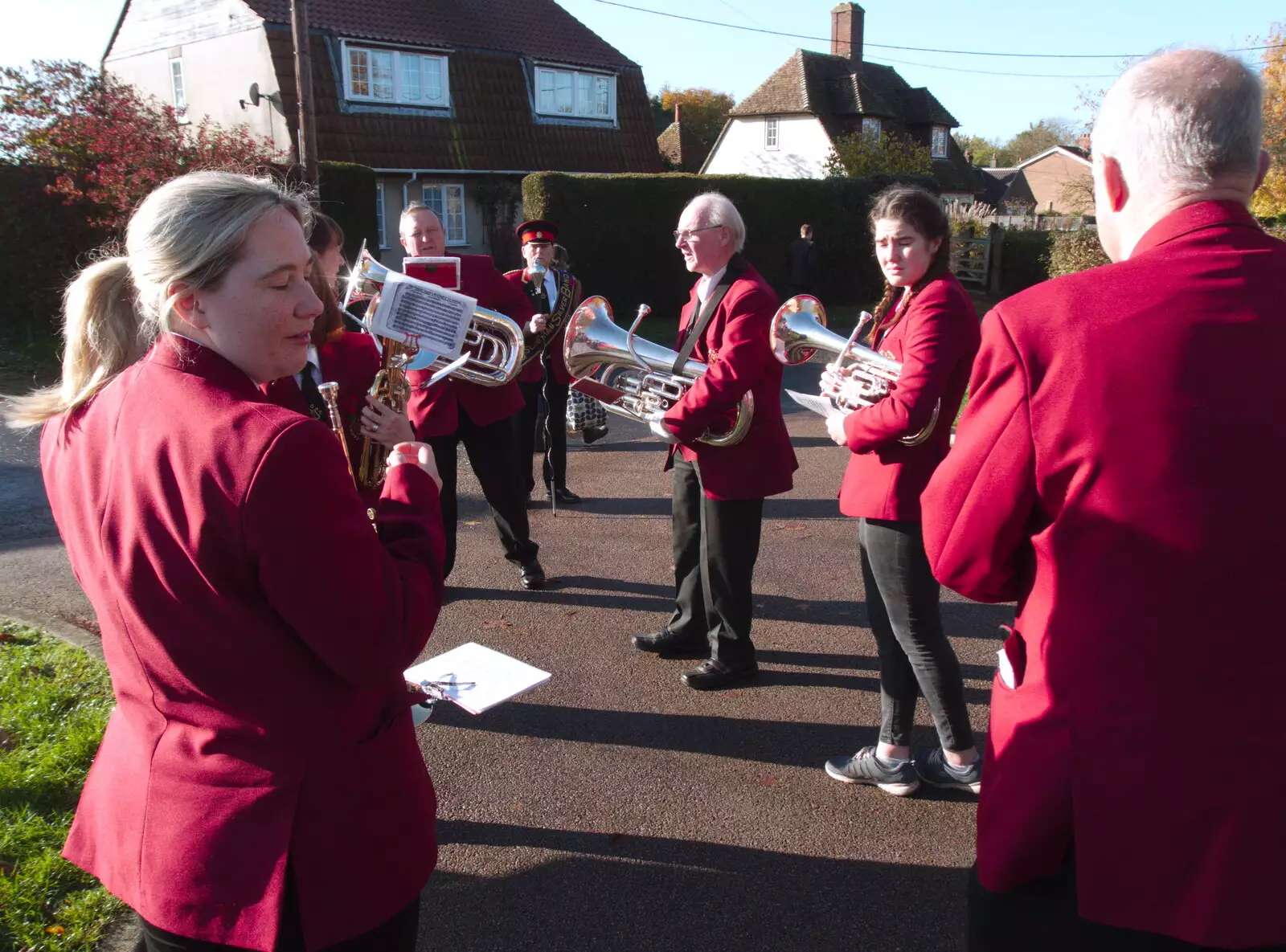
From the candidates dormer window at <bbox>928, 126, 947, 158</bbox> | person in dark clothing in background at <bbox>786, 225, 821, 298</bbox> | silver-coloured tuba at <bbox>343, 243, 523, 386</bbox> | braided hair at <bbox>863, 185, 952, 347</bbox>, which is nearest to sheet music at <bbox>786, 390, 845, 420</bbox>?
braided hair at <bbox>863, 185, 952, 347</bbox>

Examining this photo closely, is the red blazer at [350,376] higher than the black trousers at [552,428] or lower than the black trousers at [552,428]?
higher

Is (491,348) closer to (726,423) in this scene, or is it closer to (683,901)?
(726,423)

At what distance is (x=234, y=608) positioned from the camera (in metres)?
1.48

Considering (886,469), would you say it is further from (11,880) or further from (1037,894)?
(11,880)

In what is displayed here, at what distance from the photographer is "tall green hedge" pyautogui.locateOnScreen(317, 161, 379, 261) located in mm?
14875

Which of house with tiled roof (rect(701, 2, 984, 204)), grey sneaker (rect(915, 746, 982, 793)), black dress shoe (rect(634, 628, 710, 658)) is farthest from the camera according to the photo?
house with tiled roof (rect(701, 2, 984, 204))

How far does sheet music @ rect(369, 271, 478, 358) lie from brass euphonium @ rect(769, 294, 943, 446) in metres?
1.26

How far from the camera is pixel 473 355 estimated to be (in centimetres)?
424

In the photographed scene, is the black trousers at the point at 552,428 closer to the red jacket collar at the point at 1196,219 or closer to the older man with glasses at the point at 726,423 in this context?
the older man with glasses at the point at 726,423

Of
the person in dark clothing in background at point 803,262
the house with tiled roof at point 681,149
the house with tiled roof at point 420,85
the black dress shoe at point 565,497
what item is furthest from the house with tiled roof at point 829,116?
the black dress shoe at point 565,497

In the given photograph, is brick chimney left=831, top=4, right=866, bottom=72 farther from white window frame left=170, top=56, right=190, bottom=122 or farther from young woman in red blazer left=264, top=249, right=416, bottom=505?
young woman in red blazer left=264, top=249, right=416, bottom=505

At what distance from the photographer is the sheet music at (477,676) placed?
141 inches

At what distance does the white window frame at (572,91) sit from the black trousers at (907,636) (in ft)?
69.3

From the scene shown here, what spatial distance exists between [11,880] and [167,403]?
2081mm
